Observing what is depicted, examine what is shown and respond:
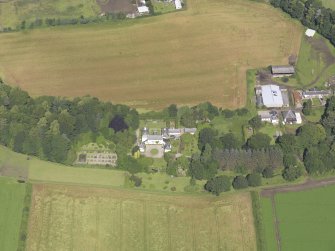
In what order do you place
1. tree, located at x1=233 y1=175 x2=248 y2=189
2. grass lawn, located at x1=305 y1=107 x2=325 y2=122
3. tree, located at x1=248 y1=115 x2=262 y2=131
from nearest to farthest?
tree, located at x1=233 y1=175 x2=248 y2=189 → tree, located at x1=248 y1=115 x2=262 y2=131 → grass lawn, located at x1=305 y1=107 x2=325 y2=122

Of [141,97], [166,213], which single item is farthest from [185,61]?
[166,213]

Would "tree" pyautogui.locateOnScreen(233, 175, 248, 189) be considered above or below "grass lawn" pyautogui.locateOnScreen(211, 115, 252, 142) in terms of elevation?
below

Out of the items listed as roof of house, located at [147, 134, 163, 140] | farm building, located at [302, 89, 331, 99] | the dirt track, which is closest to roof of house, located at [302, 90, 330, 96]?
farm building, located at [302, 89, 331, 99]

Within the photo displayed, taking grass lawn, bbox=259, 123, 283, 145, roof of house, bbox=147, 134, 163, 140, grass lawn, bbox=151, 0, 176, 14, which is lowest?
grass lawn, bbox=259, 123, 283, 145

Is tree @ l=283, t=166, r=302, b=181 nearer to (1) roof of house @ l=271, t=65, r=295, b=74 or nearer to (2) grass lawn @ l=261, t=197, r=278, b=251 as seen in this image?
(2) grass lawn @ l=261, t=197, r=278, b=251

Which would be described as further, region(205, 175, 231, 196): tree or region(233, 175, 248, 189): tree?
region(233, 175, 248, 189): tree

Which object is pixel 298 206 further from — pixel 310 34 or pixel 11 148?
pixel 11 148

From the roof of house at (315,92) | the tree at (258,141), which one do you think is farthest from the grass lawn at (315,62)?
the tree at (258,141)

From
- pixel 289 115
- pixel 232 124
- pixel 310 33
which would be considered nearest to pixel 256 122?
pixel 232 124
